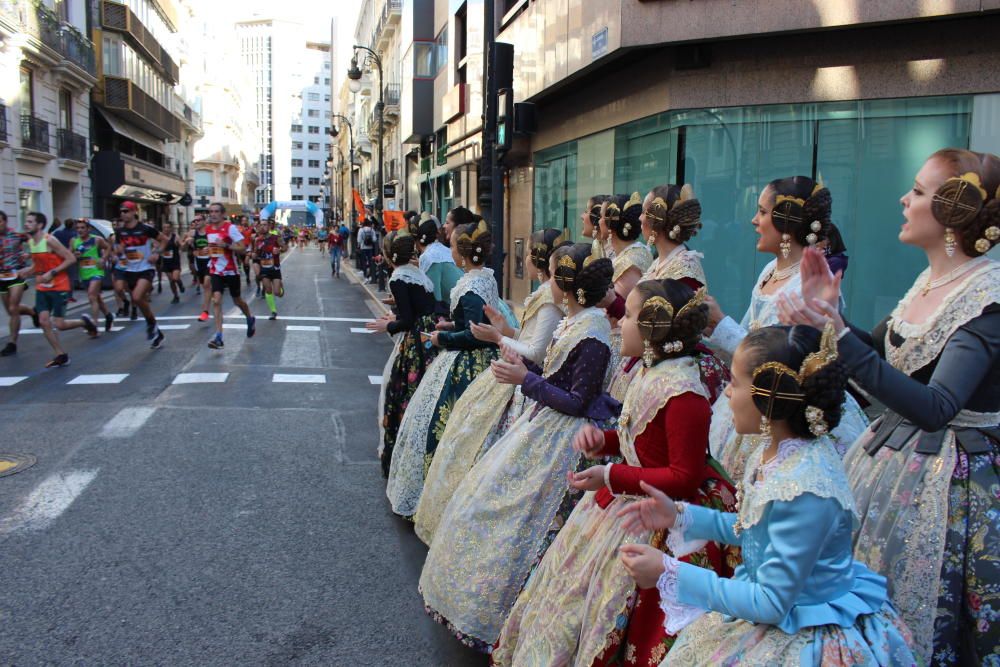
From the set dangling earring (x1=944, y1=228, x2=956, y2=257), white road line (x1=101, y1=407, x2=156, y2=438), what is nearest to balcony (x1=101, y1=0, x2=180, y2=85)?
white road line (x1=101, y1=407, x2=156, y2=438)

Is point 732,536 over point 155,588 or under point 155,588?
over

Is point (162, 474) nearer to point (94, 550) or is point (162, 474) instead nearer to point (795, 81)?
point (94, 550)

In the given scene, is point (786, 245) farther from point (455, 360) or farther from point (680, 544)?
point (455, 360)

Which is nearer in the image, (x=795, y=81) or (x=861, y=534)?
(x=861, y=534)

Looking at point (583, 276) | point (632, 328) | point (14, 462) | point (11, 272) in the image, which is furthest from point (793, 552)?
point (11, 272)

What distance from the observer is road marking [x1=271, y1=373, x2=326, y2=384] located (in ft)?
32.8

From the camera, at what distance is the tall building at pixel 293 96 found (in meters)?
151

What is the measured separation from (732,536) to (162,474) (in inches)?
198

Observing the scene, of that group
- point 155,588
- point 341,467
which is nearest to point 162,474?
point 341,467

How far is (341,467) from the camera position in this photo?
6543 mm

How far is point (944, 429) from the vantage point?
7.94ft

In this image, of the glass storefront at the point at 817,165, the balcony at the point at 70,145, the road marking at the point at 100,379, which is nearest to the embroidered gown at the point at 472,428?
the road marking at the point at 100,379

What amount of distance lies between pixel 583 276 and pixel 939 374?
4.99ft

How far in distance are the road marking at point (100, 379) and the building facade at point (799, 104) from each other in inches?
306
